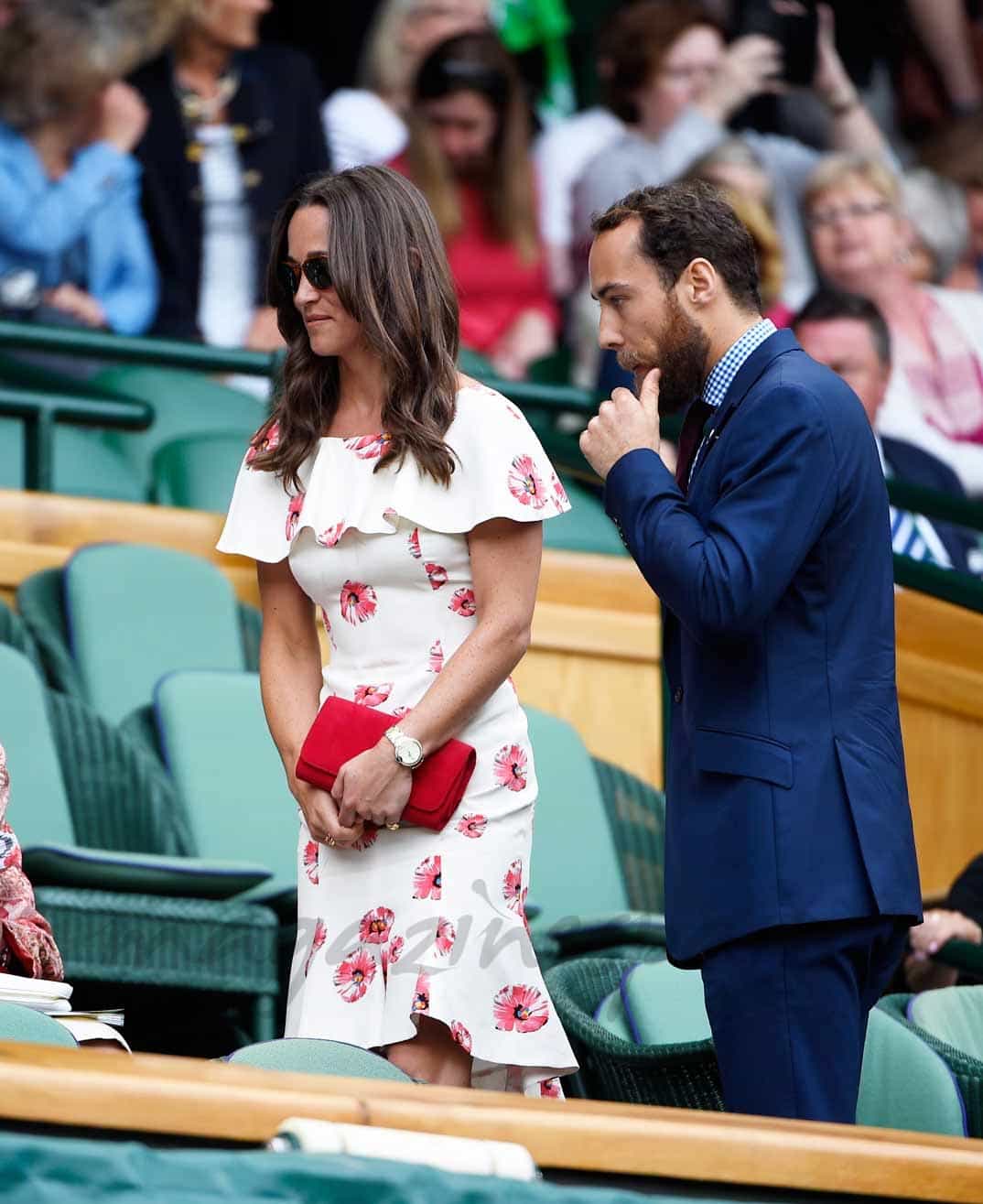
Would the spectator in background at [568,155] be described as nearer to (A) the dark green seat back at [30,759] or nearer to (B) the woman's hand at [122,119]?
(B) the woman's hand at [122,119]

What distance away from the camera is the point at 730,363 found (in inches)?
92.0

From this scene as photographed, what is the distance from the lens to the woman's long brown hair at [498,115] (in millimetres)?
5984

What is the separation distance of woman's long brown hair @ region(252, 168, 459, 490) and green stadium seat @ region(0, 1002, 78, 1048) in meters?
0.74

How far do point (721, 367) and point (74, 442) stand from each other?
2857 mm

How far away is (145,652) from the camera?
407 centimetres

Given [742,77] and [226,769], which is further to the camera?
[742,77]

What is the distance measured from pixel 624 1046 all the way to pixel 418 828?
473 mm

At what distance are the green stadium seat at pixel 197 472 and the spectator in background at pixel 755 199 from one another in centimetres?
167

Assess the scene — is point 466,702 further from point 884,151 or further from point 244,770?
point 884,151

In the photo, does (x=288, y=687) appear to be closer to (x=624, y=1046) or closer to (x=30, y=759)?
(x=624, y=1046)

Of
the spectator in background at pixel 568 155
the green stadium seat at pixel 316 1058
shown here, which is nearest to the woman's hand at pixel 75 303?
the spectator in background at pixel 568 155

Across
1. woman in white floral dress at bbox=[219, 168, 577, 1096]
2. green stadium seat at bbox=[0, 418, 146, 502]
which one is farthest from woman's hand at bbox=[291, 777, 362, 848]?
green stadium seat at bbox=[0, 418, 146, 502]

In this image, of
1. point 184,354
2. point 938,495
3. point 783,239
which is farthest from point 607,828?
point 783,239

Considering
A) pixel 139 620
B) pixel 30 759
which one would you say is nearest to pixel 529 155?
pixel 139 620
